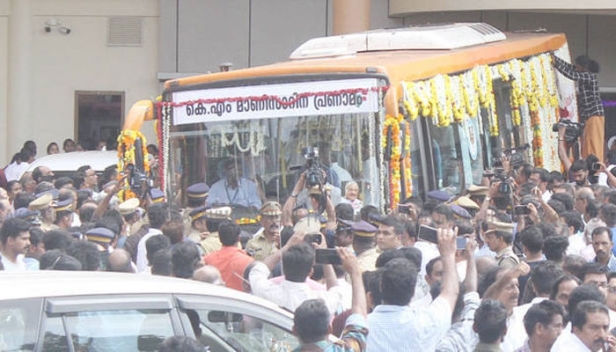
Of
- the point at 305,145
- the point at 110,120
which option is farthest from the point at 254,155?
the point at 110,120

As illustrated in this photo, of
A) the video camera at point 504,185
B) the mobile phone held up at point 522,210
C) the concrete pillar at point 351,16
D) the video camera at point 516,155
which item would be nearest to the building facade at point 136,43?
the concrete pillar at point 351,16

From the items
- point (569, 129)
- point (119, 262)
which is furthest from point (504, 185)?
point (569, 129)

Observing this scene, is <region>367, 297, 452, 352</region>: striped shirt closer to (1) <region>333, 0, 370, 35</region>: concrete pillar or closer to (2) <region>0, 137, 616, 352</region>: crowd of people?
(2) <region>0, 137, 616, 352</region>: crowd of people

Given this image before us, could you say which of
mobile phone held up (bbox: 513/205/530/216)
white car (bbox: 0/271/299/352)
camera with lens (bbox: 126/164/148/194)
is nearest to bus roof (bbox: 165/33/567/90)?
camera with lens (bbox: 126/164/148/194)

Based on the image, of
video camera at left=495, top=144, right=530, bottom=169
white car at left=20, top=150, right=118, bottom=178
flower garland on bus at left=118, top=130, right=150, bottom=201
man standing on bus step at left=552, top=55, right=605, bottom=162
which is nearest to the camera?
flower garland on bus at left=118, top=130, right=150, bottom=201

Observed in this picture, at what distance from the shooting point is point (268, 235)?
410 inches

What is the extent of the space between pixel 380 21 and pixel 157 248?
16630 mm

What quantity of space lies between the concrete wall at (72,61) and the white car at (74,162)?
632 centimetres

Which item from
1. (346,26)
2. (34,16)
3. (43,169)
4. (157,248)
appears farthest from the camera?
(34,16)

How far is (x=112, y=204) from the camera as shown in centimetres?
1298

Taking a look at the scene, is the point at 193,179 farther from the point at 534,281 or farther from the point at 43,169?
the point at 534,281

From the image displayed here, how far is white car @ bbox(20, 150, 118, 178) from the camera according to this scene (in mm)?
17875

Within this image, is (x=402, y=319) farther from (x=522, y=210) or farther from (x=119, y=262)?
(x=522, y=210)

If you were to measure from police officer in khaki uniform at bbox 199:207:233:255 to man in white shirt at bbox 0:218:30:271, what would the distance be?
1.59 meters
